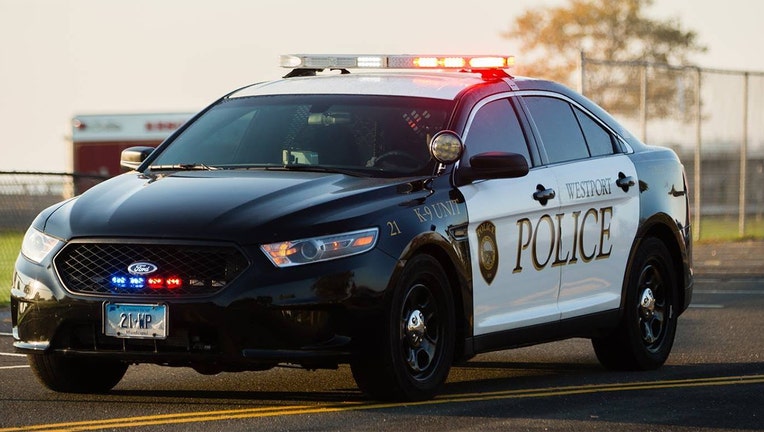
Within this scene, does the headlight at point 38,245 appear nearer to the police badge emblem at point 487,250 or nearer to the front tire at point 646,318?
the police badge emblem at point 487,250

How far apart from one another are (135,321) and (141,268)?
24 centimetres

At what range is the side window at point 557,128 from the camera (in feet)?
33.2

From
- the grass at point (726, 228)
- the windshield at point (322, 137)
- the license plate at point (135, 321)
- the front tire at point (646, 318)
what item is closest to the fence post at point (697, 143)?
the grass at point (726, 228)

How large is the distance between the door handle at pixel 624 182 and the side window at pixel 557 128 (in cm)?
24

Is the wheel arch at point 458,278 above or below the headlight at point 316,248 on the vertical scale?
below

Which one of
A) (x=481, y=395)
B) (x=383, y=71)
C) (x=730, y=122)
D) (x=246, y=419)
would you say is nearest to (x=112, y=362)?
(x=246, y=419)

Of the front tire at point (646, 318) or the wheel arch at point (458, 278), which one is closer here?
the wheel arch at point (458, 278)

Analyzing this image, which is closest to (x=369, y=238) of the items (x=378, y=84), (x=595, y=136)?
(x=378, y=84)

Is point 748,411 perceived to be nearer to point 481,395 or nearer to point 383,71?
point 481,395

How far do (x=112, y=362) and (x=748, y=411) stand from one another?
3116mm

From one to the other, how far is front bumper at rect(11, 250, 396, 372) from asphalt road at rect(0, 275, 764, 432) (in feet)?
0.95

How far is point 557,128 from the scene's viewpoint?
33.8 feet

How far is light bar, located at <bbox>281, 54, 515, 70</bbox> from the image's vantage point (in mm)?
10242

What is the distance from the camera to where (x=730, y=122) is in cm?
2670
